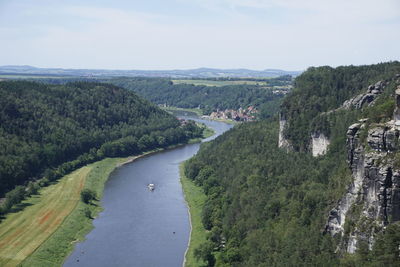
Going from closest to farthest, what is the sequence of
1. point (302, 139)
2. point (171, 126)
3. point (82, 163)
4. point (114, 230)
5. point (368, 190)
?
point (368, 190) → point (114, 230) → point (302, 139) → point (82, 163) → point (171, 126)

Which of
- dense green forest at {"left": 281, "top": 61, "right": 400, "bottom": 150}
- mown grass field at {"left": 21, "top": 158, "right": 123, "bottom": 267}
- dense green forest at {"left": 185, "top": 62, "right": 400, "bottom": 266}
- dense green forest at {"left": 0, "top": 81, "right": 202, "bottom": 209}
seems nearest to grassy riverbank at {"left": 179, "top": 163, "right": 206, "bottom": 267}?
dense green forest at {"left": 185, "top": 62, "right": 400, "bottom": 266}

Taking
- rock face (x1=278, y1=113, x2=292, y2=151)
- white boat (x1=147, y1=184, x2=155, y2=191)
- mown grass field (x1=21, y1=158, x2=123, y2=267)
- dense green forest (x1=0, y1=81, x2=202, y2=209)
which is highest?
rock face (x1=278, y1=113, x2=292, y2=151)

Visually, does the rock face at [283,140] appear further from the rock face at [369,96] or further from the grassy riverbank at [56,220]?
the grassy riverbank at [56,220]

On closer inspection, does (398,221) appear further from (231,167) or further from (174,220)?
(231,167)

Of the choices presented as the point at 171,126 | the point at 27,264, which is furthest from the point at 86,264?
the point at 171,126

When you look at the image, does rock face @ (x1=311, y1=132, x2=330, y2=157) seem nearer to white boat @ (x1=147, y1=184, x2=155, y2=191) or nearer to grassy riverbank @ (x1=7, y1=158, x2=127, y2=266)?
white boat @ (x1=147, y1=184, x2=155, y2=191)

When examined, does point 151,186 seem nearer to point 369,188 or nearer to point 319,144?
point 319,144

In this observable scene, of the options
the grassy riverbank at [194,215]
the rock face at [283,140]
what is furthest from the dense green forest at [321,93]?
the grassy riverbank at [194,215]
